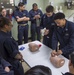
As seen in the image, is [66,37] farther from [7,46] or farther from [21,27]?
[21,27]

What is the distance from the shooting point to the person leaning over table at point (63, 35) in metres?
2.39

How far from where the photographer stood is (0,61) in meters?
1.88

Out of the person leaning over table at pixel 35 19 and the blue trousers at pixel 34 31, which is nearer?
the person leaning over table at pixel 35 19

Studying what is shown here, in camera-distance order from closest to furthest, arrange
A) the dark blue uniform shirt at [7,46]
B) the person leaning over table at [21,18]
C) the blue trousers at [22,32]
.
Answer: the dark blue uniform shirt at [7,46]
the person leaning over table at [21,18]
the blue trousers at [22,32]

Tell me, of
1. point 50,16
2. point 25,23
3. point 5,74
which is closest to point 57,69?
point 5,74

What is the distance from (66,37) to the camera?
2520 millimetres

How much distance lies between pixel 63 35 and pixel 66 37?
0.07 m

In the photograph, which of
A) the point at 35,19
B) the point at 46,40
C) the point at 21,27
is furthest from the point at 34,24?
the point at 46,40

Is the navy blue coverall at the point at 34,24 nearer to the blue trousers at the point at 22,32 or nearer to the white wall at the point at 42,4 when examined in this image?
the blue trousers at the point at 22,32

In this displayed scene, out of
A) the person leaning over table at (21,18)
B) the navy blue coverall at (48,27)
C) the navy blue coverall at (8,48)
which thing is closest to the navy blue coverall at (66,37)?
the navy blue coverall at (48,27)

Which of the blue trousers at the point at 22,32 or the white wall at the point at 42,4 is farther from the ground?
the white wall at the point at 42,4

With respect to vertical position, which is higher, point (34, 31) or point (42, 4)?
point (42, 4)

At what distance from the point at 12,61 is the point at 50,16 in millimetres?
1500

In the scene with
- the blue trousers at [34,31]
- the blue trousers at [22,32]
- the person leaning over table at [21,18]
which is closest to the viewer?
the person leaning over table at [21,18]
